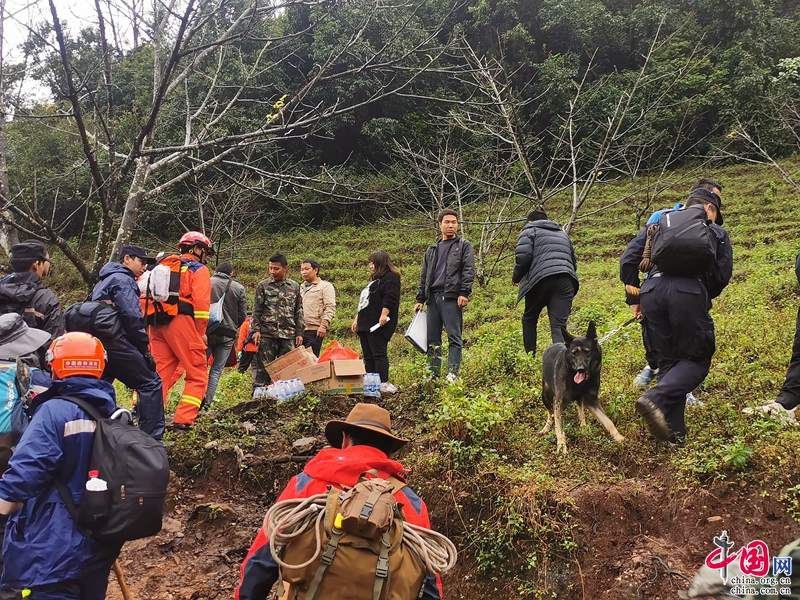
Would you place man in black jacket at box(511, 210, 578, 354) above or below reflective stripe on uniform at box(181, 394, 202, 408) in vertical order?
above

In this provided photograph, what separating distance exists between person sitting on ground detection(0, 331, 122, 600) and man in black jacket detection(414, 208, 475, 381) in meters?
4.21

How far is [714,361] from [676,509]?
Answer: 10.1ft

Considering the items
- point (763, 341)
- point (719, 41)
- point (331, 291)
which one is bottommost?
point (763, 341)

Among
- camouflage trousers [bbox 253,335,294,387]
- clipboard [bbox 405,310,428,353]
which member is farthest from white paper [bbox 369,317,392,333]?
camouflage trousers [bbox 253,335,294,387]

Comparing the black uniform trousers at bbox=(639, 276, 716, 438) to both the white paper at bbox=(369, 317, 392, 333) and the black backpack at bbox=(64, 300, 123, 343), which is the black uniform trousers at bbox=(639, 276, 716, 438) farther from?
the black backpack at bbox=(64, 300, 123, 343)

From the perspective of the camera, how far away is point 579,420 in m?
5.08

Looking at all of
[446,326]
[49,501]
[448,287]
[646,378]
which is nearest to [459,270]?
[448,287]

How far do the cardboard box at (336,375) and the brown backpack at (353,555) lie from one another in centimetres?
464

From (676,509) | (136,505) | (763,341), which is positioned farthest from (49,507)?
(763,341)

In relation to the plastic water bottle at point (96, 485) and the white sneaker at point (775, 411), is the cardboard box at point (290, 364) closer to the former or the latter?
the plastic water bottle at point (96, 485)

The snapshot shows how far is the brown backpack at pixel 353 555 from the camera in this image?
199 cm

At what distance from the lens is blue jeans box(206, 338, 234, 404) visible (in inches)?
291

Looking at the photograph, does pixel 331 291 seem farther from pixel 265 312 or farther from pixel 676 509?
pixel 676 509

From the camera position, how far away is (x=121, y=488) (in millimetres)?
2740
